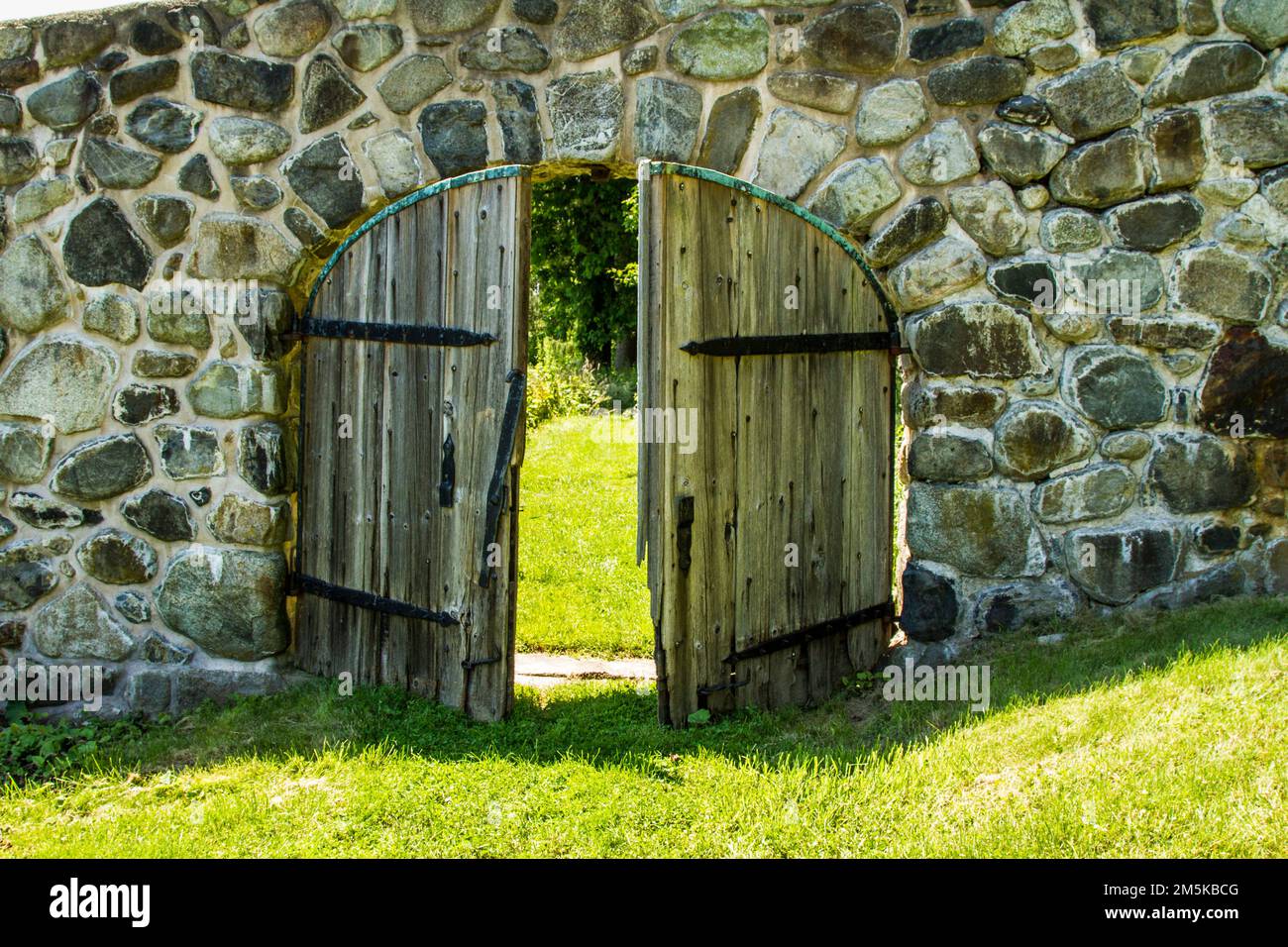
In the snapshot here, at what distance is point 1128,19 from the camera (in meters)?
4.40

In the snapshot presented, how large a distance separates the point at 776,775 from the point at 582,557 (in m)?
3.82

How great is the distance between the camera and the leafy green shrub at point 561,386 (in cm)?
1401

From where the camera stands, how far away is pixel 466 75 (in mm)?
4656

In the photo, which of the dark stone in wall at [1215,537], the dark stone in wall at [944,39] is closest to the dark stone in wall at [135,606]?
the dark stone in wall at [944,39]

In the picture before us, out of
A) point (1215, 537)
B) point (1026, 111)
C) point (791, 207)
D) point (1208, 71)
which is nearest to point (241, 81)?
point (791, 207)

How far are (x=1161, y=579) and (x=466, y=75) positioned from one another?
135 inches

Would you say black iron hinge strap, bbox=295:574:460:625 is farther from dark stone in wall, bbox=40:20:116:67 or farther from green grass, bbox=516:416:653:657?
dark stone in wall, bbox=40:20:116:67

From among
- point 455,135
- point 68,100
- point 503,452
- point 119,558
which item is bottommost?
point 119,558

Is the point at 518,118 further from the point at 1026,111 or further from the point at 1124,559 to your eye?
the point at 1124,559

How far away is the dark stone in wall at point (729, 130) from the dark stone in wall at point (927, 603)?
1803 mm

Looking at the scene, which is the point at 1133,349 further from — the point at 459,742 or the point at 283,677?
the point at 283,677

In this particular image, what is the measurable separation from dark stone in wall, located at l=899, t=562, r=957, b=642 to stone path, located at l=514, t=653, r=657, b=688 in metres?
1.37

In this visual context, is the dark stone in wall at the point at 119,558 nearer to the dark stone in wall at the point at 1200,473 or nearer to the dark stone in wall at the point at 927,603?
the dark stone in wall at the point at 927,603

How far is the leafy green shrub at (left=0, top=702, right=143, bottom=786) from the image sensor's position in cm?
447
